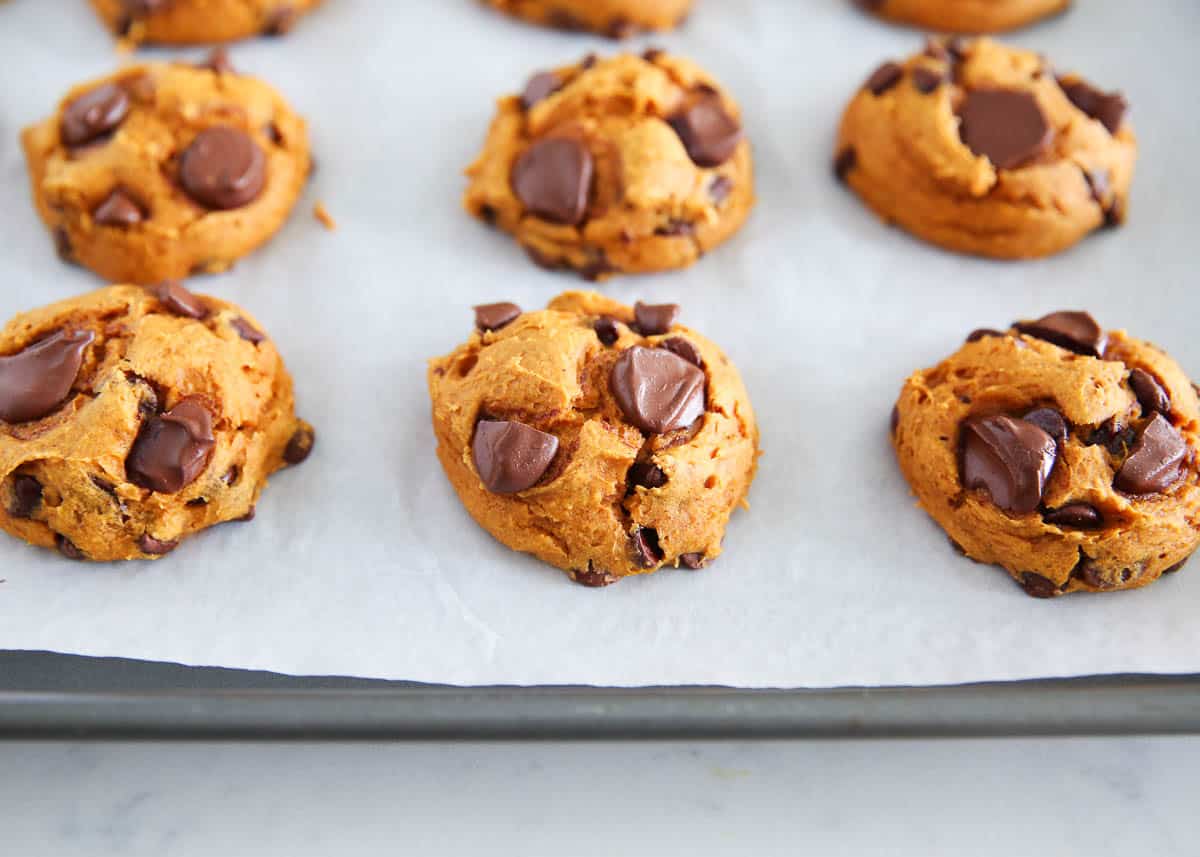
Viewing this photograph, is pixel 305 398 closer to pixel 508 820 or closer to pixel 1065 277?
pixel 508 820

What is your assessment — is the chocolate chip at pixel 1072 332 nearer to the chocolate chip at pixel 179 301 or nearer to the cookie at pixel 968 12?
the cookie at pixel 968 12

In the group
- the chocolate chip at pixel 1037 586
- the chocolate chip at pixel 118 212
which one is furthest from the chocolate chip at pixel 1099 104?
the chocolate chip at pixel 118 212

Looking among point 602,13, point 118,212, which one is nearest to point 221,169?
point 118,212

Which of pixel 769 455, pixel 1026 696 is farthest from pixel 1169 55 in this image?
pixel 1026 696

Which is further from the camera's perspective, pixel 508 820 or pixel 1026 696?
pixel 508 820

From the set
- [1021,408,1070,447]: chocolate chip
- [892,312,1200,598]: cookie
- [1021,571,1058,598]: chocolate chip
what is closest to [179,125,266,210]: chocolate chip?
[892,312,1200,598]: cookie

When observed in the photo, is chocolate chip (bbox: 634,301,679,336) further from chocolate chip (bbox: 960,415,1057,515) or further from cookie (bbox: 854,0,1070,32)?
cookie (bbox: 854,0,1070,32)
